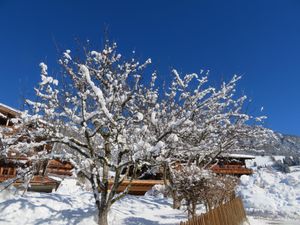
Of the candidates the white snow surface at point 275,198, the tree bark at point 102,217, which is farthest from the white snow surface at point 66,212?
the white snow surface at point 275,198

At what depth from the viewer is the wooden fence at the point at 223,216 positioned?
6262 mm

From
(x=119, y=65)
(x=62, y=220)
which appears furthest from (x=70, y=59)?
(x=62, y=220)

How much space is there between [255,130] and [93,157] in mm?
11183

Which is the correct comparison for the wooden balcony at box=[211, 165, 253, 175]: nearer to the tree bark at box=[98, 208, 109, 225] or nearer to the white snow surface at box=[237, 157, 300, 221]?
the white snow surface at box=[237, 157, 300, 221]

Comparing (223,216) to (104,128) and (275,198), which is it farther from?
(275,198)

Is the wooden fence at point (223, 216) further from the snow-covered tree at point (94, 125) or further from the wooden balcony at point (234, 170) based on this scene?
the wooden balcony at point (234, 170)

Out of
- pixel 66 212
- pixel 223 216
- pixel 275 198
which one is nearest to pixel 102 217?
pixel 66 212

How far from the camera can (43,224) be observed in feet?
26.6

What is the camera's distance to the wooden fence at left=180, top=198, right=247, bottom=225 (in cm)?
626

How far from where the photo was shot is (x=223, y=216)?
812 centimetres

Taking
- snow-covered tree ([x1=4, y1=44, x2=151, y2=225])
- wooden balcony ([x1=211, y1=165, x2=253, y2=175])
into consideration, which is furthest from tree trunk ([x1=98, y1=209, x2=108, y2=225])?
wooden balcony ([x1=211, y1=165, x2=253, y2=175])

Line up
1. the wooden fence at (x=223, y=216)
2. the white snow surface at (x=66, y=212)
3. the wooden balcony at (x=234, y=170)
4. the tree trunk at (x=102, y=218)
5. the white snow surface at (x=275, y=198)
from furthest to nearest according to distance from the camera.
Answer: the wooden balcony at (x=234, y=170), the white snow surface at (x=275, y=198), the white snow surface at (x=66, y=212), the tree trunk at (x=102, y=218), the wooden fence at (x=223, y=216)

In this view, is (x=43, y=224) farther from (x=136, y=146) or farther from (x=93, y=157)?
(x=136, y=146)

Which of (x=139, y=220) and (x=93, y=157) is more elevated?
(x=93, y=157)
